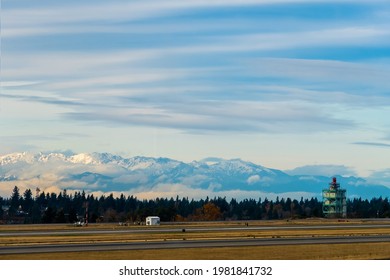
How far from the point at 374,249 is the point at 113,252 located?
24985mm

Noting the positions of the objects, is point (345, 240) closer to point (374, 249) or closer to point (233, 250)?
point (374, 249)

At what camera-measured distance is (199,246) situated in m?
73.7

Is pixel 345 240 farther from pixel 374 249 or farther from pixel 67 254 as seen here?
pixel 67 254
